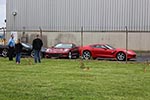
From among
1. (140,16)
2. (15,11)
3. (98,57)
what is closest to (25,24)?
(15,11)

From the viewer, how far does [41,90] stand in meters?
10.8

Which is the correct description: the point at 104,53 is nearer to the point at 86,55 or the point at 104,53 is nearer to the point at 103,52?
the point at 103,52

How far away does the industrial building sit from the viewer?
40.7 meters

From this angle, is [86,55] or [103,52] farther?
[86,55]

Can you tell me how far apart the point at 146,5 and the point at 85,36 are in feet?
21.6

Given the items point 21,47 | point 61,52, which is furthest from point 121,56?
point 21,47

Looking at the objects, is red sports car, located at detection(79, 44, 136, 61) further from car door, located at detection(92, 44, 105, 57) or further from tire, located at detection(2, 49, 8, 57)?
tire, located at detection(2, 49, 8, 57)

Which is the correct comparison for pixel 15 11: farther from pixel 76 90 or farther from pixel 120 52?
pixel 76 90

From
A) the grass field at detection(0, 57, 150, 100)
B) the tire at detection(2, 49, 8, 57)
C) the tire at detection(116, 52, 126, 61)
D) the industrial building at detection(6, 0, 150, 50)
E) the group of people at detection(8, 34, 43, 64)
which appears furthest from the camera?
the industrial building at detection(6, 0, 150, 50)

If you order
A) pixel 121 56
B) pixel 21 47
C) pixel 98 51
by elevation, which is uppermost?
pixel 21 47

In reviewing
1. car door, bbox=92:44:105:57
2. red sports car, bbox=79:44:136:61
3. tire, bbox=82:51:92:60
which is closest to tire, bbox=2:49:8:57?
red sports car, bbox=79:44:136:61

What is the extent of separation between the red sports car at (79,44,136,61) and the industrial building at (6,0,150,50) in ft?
34.6

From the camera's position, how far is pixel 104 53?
28.2 metres

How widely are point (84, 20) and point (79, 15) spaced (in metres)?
0.77
